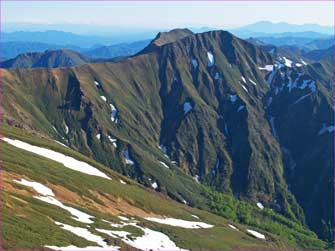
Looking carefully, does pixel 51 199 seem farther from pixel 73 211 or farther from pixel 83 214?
pixel 83 214

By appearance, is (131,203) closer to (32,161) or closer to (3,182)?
(32,161)

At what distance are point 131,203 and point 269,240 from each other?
51935 millimetres

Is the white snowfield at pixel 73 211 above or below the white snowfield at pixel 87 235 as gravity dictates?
below

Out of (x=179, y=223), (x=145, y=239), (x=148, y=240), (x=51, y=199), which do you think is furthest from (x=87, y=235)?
(x=179, y=223)

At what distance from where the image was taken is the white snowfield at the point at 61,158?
14562 centimetres

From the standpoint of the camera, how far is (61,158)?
154m

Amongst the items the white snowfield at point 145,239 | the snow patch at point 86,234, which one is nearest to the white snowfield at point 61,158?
the white snowfield at point 145,239

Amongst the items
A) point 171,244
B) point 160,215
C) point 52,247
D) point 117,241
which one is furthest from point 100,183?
point 52,247

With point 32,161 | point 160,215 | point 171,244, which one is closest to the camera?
point 171,244

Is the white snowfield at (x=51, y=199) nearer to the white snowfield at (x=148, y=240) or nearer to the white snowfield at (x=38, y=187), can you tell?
the white snowfield at (x=38, y=187)

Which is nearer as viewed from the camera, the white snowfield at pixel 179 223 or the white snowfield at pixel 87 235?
the white snowfield at pixel 87 235

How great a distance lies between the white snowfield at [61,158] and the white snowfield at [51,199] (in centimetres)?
4320

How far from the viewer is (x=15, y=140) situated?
148875 mm

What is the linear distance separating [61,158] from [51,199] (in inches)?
2379
